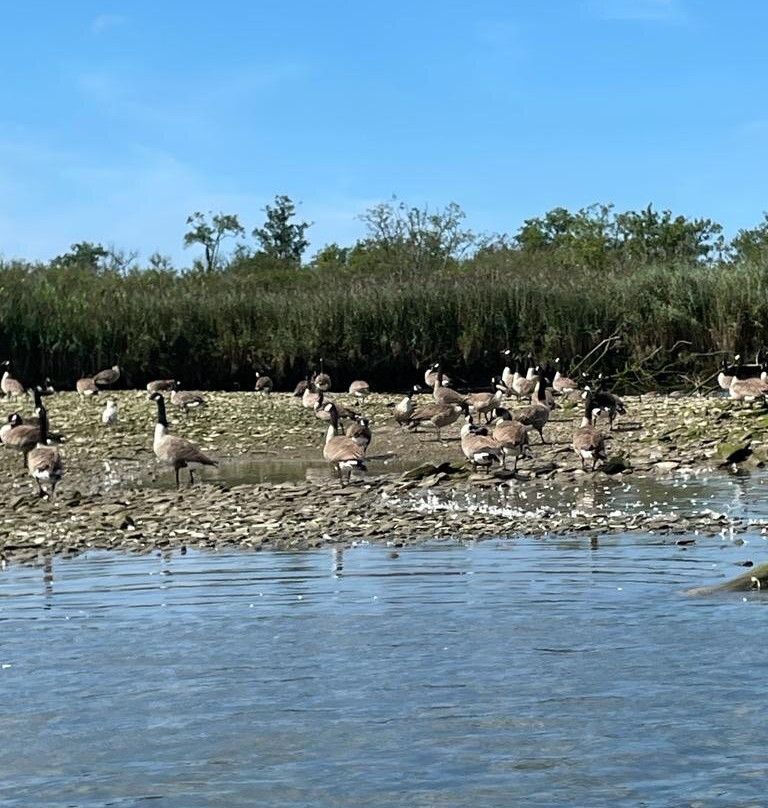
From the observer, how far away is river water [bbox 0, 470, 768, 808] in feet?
29.6

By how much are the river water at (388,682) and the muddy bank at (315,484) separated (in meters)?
1.80

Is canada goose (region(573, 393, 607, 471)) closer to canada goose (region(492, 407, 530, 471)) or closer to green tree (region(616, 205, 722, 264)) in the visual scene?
canada goose (region(492, 407, 530, 471))

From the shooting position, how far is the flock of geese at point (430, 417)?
23781 millimetres

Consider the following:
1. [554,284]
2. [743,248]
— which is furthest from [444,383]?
[743,248]

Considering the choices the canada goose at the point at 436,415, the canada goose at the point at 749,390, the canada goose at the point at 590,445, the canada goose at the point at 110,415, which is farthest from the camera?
the canada goose at the point at 110,415

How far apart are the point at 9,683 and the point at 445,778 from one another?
4.19 metres

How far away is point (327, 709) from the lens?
10656 millimetres

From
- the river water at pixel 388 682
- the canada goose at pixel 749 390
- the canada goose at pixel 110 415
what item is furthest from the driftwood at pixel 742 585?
the canada goose at pixel 110 415

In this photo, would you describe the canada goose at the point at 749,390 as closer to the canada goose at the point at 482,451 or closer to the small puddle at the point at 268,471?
the small puddle at the point at 268,471

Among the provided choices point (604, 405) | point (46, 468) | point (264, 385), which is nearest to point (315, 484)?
point (46, 468)

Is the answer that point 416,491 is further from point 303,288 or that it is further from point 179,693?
point 303,288

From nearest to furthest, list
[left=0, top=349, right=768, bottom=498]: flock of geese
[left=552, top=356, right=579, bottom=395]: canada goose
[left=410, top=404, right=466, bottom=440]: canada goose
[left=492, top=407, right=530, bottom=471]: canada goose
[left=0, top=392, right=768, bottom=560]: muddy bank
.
→ [left=0, top=392, right=768, bottom=560]: muddy bank, [left=0, top=349, right=768, bottom=498]: flock of geese, [left=492, top=407, right=530, bottom=471]: canada goose, [left=410, top=404, right=466, bottom=440]: canada goose, [left=552, top=356, right=579, bottom=395]: canada goose

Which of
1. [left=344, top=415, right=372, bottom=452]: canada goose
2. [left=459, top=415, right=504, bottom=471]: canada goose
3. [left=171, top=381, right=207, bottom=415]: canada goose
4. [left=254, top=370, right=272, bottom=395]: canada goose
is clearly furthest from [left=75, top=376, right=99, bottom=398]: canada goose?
[left=459, top=415, right=504, bottom=471]: canada goose

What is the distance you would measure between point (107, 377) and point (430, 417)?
1404 centimetres
